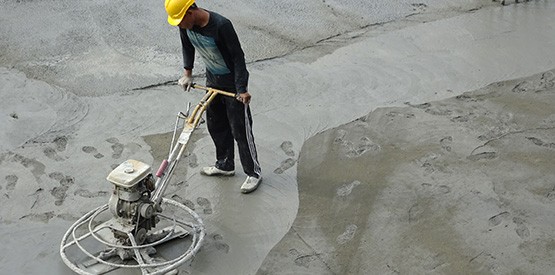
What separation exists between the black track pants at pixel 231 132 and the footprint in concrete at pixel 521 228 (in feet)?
6.14

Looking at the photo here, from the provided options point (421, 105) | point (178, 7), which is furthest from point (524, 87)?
point (178, 7)

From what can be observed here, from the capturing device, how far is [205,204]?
5.54 meters

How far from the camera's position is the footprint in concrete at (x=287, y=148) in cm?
614

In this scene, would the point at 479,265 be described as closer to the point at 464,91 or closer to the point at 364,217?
the point at 364,217

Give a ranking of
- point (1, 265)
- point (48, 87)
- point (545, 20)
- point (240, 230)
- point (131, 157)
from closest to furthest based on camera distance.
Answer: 1. point (1, 265)
2. point (240, 230)
3. point (131, 157)
4. point (48, 87)
5. point (545, 20)

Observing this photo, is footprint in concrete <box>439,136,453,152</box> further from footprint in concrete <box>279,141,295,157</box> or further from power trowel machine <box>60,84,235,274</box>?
power trowel machine <box>60,84,235,274</box>

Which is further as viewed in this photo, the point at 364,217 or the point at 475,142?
the point at 475,142

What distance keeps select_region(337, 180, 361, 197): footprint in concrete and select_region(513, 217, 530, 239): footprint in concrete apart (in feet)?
3.81

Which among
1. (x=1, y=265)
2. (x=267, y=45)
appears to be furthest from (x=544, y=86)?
(x=1, y=265)

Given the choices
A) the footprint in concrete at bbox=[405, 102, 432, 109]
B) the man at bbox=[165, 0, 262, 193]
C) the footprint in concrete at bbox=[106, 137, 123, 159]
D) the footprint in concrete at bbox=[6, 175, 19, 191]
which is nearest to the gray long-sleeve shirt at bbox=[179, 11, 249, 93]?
the man at bbox=[165, 0, 262, 193]

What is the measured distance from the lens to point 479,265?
4902 mm

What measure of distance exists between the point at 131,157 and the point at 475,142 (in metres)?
2.77

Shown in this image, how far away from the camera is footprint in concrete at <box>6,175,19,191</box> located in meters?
5.61

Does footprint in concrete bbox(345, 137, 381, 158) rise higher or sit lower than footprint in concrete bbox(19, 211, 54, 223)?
lower
